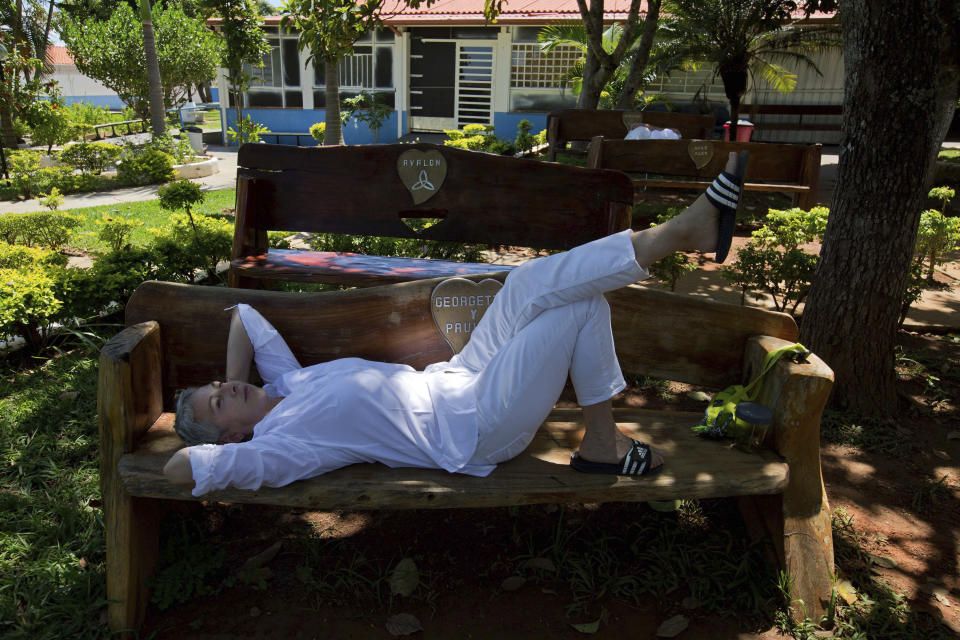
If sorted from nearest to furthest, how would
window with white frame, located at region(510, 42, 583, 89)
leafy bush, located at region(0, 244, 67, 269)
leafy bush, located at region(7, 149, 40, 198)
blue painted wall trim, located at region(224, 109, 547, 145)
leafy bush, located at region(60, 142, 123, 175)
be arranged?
leafy bush, located at region(0, 244, 67, 269)
leafy bush, located at region(7, 149, 40, 198)
leafy bush, located at region(60, 142, 123, 175)
window with white frame, located at region(510, 42, 583, 89)
blue painted wall trim, located at region(224, 109, 547, 145)

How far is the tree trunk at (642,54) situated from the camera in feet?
29.5

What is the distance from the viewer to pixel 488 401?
219 centimetres

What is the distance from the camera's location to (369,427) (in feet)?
7.18

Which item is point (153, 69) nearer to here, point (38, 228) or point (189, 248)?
point (38, 228)

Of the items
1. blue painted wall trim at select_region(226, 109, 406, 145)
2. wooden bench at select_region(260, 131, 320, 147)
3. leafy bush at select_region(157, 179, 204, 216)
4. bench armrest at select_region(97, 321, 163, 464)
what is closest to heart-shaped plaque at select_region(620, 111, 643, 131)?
leafy bush at select_region(157, 179, 204, 216)

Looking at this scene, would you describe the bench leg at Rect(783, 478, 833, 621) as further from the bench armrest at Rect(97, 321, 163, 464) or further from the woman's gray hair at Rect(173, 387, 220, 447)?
the bench armrest at Rect(97, 321, 163, 464)

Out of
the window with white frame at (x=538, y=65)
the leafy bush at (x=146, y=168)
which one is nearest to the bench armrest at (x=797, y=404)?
the leafy bush at (x=146, y=168)

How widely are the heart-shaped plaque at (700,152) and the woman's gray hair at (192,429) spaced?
5393 millimetres

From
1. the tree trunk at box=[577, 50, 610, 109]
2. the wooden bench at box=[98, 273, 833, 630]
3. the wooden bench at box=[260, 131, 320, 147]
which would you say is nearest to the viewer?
the wooden bench at box=[98, 273, 833, 630]

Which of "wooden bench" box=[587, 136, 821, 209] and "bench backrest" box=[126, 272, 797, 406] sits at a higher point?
"wooden bench" box=[587, 136, 821, 209]

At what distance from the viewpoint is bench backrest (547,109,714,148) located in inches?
358

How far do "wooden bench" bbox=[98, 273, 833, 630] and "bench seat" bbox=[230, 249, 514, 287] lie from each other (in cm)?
91

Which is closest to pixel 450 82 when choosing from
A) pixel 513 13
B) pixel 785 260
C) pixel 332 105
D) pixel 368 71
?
pixel 368 71

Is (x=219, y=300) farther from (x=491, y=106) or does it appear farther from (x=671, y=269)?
(x=491, y=106)
